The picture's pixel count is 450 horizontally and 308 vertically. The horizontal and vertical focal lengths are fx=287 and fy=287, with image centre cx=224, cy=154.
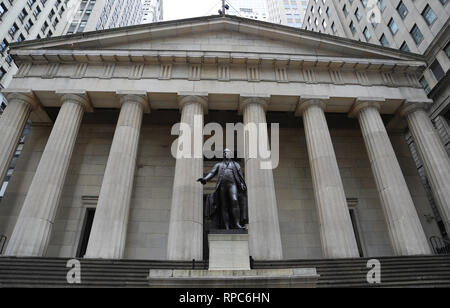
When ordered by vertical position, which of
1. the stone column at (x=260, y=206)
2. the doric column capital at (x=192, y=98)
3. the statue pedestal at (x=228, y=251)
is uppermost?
the doric column capital at (x=192, y=98)

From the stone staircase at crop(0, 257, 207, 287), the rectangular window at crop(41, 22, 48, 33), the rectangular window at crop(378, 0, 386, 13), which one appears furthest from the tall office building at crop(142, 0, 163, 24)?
the stone staircase at crop(0, 257, 207, 287)

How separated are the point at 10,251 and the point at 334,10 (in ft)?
141

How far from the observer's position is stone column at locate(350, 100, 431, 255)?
1298 cm

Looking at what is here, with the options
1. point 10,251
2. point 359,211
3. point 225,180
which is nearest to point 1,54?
point 10,251

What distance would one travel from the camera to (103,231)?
12547mm

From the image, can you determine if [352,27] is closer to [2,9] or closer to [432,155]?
[432,155]

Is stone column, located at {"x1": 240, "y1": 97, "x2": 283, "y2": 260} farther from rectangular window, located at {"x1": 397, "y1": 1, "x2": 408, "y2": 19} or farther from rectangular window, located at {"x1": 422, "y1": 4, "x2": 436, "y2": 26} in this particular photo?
rectangular window, located at {"x1": 397, "y1": 1, "x2": 408, "y2": 19}

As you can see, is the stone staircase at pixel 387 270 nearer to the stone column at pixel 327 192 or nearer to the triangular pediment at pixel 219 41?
the stone column at pixel 327 192

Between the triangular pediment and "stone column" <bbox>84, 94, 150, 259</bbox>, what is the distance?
4226 millimetres

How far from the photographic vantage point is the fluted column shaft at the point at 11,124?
14477 millimetres

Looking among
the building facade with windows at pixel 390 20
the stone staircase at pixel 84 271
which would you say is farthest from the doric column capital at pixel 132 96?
the building facade with windows at pixel 390 20

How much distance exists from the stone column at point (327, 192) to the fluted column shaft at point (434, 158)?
191 inches

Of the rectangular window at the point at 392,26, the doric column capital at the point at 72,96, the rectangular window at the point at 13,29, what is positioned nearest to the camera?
the doric column capital at the point at 72,96

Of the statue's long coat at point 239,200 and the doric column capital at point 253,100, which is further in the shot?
the doric column capital at point 253,100
